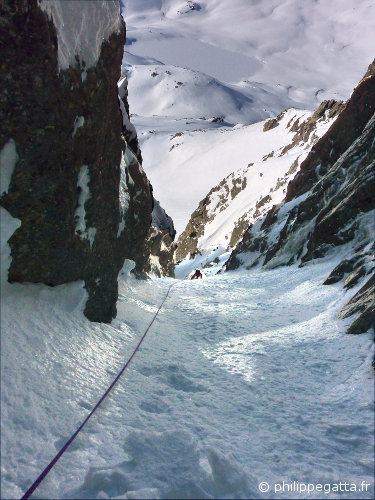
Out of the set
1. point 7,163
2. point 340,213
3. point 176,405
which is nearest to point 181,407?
point 176,405

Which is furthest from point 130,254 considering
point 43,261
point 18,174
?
point 18,174

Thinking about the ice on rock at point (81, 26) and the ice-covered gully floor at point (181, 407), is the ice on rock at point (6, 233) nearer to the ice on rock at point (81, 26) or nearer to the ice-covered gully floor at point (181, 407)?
the ice-covered gully floor at point (181, 407)

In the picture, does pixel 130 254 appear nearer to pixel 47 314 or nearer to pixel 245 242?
pixel 47 314

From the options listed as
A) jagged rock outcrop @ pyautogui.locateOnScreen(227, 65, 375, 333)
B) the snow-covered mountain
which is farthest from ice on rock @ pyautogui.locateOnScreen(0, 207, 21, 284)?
jagged rock outcrop @ pyautogui.locateOnScreen(227, 65, 375, 333)

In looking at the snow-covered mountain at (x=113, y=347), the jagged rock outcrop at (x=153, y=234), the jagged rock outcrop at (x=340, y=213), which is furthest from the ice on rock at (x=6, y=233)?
the jagged rock outcrop at (x=153, y=234)

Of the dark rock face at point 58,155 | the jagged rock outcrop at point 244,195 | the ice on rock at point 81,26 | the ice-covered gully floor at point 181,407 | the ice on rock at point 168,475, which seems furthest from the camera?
the jagged rock outcrop at point 244,195

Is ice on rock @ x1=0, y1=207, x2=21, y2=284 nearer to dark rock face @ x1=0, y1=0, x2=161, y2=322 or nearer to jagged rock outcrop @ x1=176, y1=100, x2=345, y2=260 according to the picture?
dark rock face @ x1=0, y1=0, x2=161, y2=322
